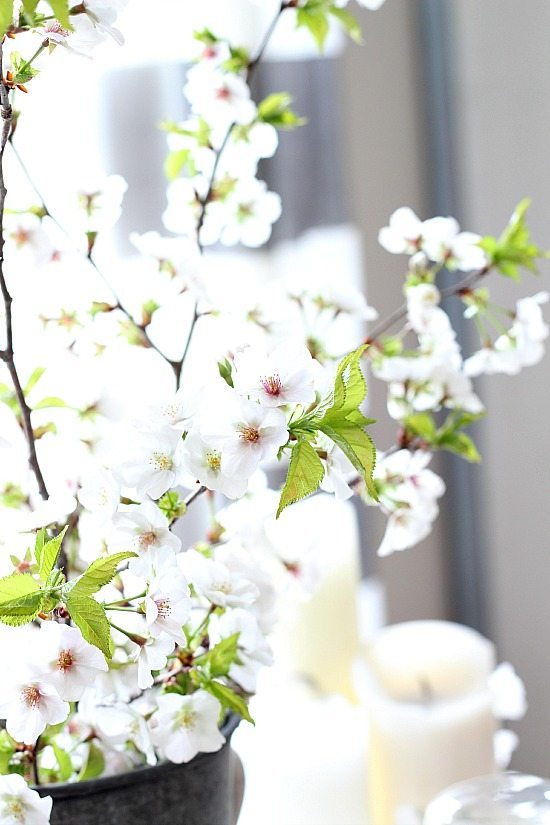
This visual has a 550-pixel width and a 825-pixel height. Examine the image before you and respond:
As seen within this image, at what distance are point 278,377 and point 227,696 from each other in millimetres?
137

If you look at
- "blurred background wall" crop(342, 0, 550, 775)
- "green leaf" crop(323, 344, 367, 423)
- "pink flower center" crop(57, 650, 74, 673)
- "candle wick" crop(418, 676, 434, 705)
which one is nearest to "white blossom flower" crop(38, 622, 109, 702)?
"pink flower center" crop(57, 650, 74, 673)

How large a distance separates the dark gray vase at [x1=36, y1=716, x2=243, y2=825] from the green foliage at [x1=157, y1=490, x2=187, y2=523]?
3.8 inches

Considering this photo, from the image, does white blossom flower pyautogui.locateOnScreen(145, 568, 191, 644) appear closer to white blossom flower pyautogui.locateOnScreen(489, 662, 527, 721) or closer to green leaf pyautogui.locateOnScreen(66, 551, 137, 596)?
green leaf pyautogui.locateOnScreen(66, 551, 137, 596)

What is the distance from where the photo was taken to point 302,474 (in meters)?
0.31

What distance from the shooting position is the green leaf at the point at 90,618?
31cm

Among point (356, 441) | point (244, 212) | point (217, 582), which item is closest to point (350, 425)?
point (356, 441)

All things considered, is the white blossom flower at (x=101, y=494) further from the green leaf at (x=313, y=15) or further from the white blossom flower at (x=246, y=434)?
the green leaf at (x=313, y=15)

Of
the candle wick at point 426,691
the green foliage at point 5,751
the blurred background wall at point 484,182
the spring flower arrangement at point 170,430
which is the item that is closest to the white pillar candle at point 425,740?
the candle wick at point 426,691

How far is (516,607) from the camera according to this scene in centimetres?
101

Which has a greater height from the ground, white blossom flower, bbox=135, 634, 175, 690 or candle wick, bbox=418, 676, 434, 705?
white blossom flower, bbox=135, 634, 175, 690

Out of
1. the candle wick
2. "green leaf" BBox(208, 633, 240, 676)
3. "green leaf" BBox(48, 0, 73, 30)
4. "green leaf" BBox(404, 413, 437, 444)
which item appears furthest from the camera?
the candle wick

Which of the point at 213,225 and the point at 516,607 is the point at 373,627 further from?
the point at 213,225

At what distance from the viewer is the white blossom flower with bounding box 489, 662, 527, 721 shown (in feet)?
2.06

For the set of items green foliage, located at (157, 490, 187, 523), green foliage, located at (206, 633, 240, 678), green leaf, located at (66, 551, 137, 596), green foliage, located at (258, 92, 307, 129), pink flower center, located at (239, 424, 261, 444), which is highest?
green foliage, located at (258, 92, 307, 129)
